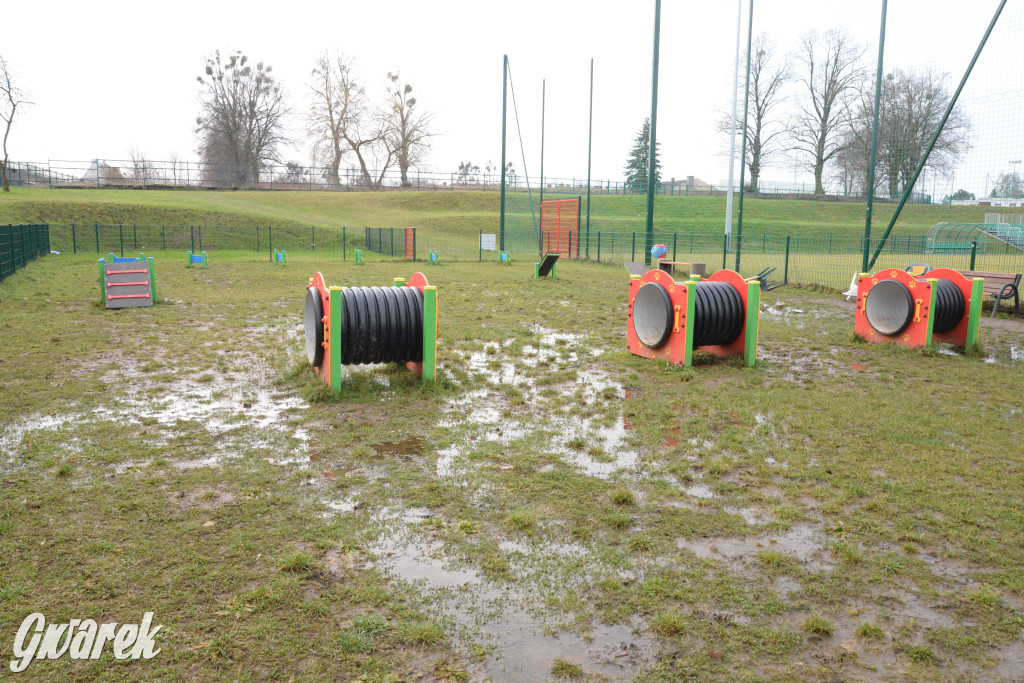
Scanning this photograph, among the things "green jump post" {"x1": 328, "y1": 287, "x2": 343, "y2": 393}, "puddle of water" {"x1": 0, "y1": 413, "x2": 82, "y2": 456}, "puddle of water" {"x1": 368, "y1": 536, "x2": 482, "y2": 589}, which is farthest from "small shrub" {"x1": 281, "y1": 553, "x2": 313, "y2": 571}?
"green jump post" {"x1": 328, "y1": 287, "x2": 343, "y2": 393}

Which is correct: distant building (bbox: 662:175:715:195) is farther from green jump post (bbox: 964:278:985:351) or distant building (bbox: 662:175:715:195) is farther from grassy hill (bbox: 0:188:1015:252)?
green jump post (bbox: 964:278:985:351)

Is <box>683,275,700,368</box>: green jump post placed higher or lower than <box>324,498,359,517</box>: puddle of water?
higher

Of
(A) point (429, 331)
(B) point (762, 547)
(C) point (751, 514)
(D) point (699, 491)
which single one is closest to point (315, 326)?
(A) point (429, 331)

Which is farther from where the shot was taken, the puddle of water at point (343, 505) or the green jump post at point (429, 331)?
the green jump post at point (429, 331)

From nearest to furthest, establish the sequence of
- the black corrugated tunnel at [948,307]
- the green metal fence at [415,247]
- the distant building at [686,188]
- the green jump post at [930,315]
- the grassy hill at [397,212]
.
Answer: the green jump post at [930,315] < the black corrugated tunnel at [948,307] < the green metal fence at [415,247] < the grassy hill at [397,212] < the distant building at [686,188]

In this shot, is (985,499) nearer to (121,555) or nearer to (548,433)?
(548,433)

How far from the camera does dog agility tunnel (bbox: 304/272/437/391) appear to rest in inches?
299

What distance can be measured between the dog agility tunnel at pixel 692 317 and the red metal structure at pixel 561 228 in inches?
809

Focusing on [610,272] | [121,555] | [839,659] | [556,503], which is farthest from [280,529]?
[610,272]

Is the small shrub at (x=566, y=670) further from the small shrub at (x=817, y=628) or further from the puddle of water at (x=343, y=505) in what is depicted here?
the puddle of water at (x=343, y=505)

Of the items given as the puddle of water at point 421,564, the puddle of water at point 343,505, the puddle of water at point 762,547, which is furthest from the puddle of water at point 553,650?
the puddle of water at point 343,505

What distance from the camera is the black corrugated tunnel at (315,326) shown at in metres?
7.75

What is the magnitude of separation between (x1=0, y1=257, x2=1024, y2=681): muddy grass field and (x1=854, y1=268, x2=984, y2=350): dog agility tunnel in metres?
1.34

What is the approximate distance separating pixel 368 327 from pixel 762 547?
15.6 ft
